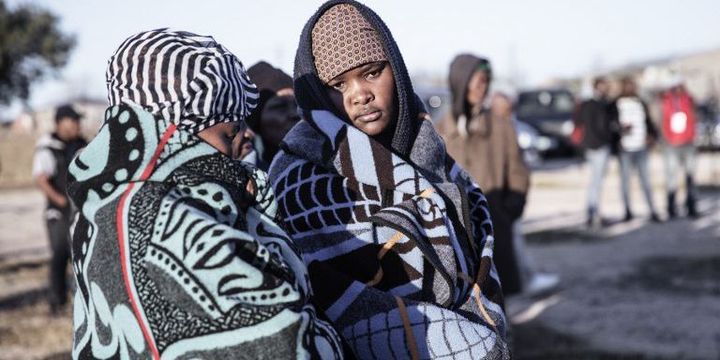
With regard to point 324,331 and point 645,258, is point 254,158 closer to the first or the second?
point 324,331

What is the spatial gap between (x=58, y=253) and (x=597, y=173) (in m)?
6.20

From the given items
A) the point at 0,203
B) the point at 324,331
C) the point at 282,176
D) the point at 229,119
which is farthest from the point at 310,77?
the point at 0,203

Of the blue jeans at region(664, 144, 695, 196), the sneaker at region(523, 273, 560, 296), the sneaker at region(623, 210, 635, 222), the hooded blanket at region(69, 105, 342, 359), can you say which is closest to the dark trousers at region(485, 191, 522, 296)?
the sneaker at region(523, 273, 560, 296)

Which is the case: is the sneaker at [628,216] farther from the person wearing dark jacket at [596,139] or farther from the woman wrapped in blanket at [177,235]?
the woman wrapped in blanket at [177,235]

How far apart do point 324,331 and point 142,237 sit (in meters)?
0.38

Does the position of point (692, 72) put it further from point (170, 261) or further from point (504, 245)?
point (170, 261)

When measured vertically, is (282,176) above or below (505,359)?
above

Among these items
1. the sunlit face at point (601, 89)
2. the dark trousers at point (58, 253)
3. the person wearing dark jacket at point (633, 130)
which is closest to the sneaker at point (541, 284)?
the person wearing dark jacket at point (633, 130)

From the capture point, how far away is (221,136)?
1599 millimetres

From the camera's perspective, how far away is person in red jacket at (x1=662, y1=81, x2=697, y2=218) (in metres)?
10.2

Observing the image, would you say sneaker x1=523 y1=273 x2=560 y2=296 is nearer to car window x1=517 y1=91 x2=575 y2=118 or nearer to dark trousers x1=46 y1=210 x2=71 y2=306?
dark trousers x1=46 y1=210 x2=71 y2=306

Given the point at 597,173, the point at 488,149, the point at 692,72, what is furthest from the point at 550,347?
A: the point at 692,72

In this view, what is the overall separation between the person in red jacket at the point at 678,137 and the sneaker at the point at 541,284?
4104 mm

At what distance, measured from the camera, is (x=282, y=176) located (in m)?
2.07
